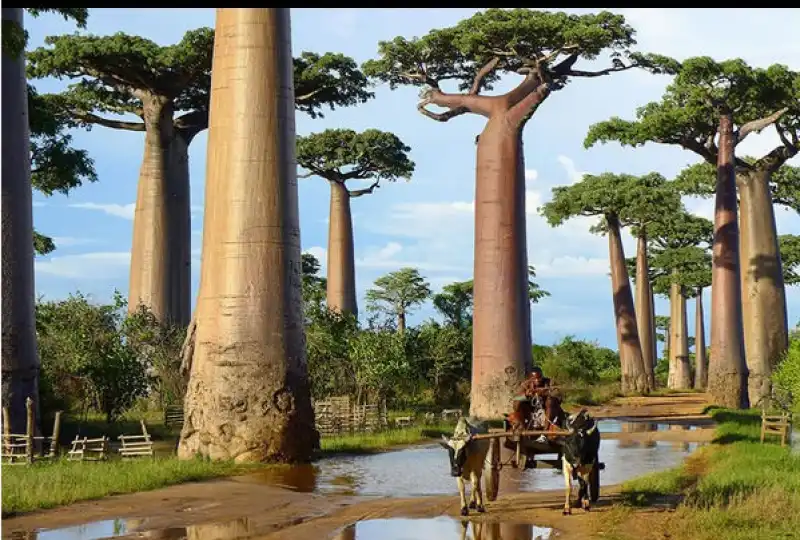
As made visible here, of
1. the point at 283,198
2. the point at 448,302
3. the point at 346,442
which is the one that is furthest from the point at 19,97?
the point at 448,302

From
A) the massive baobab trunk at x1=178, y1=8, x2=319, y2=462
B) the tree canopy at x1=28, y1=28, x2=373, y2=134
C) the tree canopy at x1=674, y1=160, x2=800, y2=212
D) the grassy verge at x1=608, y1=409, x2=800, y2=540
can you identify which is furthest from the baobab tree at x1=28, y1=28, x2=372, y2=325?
the grassy verge at x1=608, y1=409, x2=800, y2=540

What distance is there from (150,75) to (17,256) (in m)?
13.1

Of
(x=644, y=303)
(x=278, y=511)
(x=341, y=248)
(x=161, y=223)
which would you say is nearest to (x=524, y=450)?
(x=278, y=511)

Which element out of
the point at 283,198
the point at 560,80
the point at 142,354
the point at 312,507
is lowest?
the point at 312,507

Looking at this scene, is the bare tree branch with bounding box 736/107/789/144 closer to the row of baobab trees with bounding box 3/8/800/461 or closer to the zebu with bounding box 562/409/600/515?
the row of baobab trees with bounding box 3/8/800/461

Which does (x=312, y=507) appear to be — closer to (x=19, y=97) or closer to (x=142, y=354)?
(x=19, y=97)

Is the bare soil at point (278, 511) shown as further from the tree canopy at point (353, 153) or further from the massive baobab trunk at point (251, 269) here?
the tree canopy at point (353, 153)

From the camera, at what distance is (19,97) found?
16.3m

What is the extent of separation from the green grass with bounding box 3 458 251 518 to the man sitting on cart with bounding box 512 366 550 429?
4.05 m

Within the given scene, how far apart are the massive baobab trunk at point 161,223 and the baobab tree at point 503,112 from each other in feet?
28.4

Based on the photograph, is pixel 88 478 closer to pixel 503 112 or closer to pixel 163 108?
pixel 503 112

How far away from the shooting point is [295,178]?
14.7 metres

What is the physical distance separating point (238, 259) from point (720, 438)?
7.65 metres

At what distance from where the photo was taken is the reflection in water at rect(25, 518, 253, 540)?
824cm
